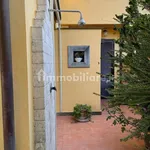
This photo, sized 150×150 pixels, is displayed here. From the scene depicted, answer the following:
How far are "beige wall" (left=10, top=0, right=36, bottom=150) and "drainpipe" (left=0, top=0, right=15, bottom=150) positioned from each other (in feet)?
0.23

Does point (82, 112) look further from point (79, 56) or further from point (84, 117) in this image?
point (79, 56)

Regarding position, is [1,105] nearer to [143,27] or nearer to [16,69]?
[16,69]

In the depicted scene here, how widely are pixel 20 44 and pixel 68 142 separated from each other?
2.56 meters

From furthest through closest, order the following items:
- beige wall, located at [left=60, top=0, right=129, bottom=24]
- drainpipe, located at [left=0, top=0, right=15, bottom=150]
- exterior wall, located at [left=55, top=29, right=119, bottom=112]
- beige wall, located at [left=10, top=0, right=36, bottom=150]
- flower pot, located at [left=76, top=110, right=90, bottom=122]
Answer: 1. beige wall, located at [left=60, top=0, right=129, bottom=24]
2. exterior wall, located at [left=55, top=29, right=119, bottom=112]
3. flower pot, located at [left=76, top=110, right=90, bottom=122]
4. beige wall, located at [left=10, top=0, right=36, bottom=150]
5. drainpipe, located at [left=0, top=0, right=15, bottom=150]

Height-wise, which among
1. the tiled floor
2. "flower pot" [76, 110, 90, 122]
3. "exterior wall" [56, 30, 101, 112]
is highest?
"exterior wall" [56, 30, 101, 112]

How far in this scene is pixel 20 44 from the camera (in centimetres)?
114

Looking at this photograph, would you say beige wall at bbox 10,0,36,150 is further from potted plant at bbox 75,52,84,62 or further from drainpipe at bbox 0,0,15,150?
potted plant at bbox 75,52,84,62

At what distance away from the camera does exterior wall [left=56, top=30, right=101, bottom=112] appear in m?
4.79

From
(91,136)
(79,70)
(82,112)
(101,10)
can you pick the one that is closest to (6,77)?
(91,136)

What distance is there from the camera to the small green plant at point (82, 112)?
4500 millimetres

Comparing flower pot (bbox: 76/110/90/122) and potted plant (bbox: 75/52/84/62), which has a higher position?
potted plant (bbox: 75/52/84/62)

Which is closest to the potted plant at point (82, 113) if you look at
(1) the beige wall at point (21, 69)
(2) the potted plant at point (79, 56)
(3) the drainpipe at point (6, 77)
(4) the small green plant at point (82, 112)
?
(4) the small green plant at point (82, 112)

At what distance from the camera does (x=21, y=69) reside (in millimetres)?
1146

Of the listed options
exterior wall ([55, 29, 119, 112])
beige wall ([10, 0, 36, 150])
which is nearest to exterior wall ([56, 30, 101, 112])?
exterior wall ([55, 29, 119, 112])
